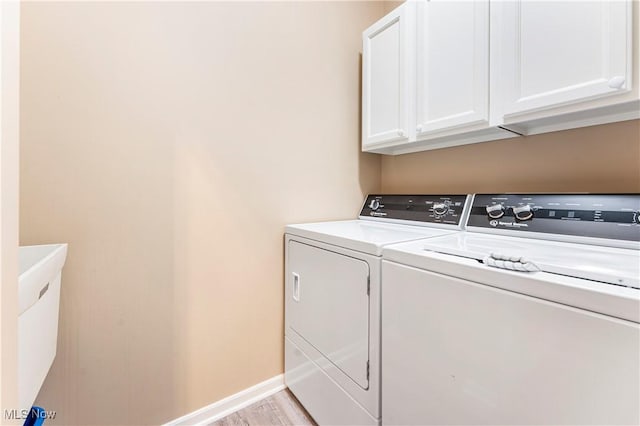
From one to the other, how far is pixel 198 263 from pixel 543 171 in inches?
66.5

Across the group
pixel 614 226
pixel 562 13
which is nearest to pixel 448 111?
pixel 562 13

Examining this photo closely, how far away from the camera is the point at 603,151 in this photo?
115 centimetres

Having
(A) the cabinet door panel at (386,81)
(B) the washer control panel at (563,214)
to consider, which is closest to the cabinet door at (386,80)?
(A) the cabinet door panel at (386,81)

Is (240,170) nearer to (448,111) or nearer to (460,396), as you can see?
(448,111)

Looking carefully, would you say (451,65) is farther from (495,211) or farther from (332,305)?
(332,305)

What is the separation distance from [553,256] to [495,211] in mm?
487

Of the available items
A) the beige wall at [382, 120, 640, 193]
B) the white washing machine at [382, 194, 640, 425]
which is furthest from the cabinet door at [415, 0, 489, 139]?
the white washing machine at [382, 194, 640, 425]

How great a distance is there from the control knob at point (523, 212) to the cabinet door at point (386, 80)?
63cm

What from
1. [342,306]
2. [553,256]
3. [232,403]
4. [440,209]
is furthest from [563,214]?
[232,403]

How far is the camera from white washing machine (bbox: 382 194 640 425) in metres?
0.58

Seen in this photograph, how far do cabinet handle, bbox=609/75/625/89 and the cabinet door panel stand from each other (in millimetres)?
780

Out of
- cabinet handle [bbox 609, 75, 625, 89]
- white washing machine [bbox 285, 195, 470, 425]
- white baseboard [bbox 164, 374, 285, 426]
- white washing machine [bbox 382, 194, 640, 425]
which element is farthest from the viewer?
white baseboard [bbox 164, 374, 285, 426]

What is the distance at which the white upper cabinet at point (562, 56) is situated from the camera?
87 cm

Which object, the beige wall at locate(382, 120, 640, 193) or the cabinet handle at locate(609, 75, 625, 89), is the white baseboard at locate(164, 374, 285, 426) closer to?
the beige wall at locate(382, 120, 640, 193)
